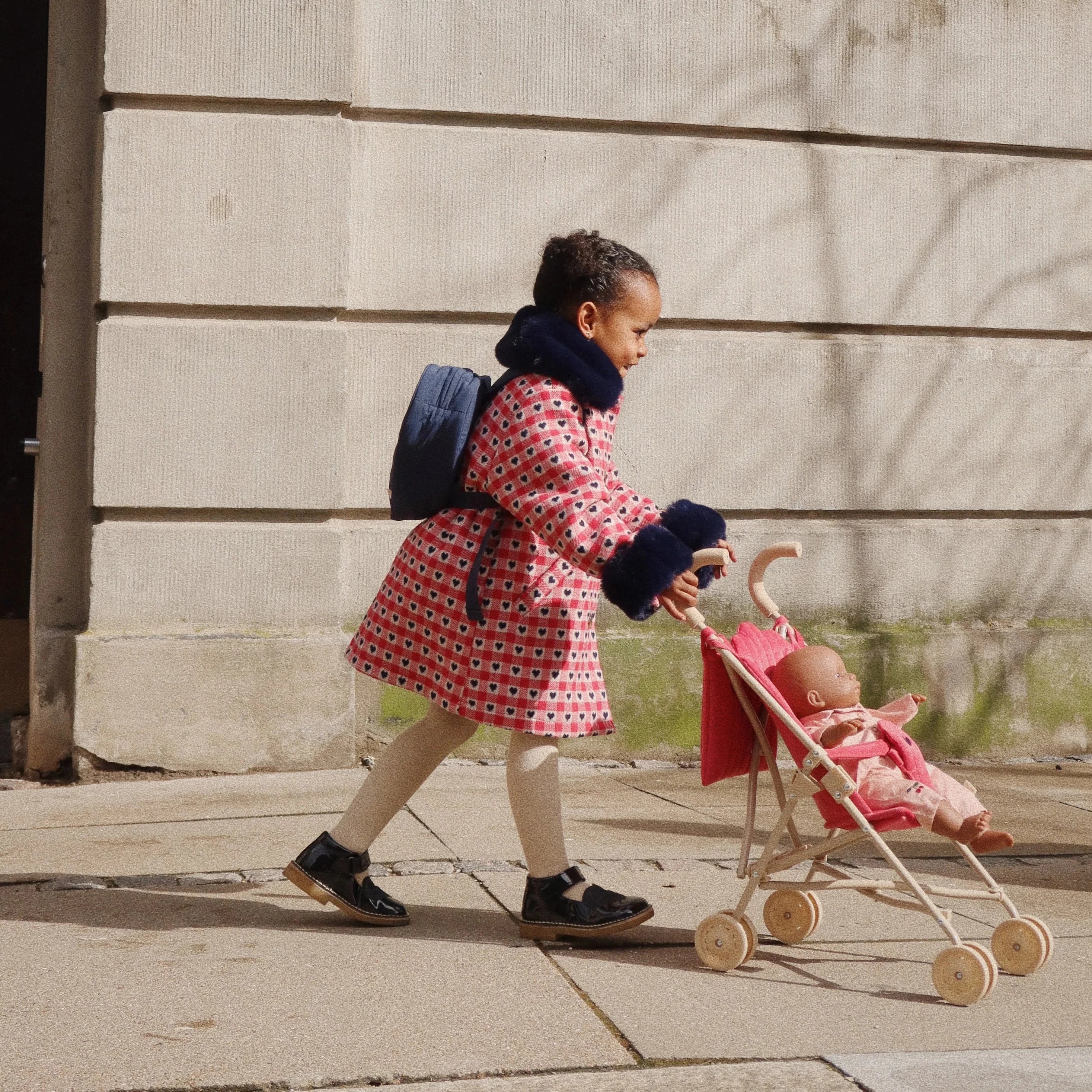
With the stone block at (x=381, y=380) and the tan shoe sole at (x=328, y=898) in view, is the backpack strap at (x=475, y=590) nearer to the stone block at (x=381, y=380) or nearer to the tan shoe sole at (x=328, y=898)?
the tan shoe sole at (x=328, y=898)

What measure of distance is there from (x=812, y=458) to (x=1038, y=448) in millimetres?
→ 1086

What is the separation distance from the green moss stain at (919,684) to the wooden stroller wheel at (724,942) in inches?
108

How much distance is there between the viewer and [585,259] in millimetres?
3473

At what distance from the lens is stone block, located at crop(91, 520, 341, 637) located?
18.2 feet

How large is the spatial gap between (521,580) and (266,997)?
111 cm

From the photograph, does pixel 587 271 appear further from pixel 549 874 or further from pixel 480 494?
pixel 549 874

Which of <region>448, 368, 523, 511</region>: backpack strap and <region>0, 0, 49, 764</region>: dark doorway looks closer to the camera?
<region>448, 368, 523, 511</region>: backpack strap

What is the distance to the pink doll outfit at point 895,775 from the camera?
3.10 metres

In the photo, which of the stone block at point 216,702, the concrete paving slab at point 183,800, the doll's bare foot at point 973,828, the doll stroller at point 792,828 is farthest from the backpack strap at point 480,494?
the stone block at point 216,702

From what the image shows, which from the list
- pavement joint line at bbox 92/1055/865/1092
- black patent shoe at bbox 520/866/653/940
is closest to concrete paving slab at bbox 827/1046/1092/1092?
pavement joint line at bbox 92/1055/865/1092

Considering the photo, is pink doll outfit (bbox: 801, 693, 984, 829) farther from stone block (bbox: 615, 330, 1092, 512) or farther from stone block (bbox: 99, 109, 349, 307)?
stone block (bbox: 99, 109, 349, 307)

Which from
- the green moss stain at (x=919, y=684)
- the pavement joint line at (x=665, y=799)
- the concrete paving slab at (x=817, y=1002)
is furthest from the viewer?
the green moss stain at (x=919, y=684)

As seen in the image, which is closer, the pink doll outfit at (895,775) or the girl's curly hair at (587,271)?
the pink doll outfit at (895,775)

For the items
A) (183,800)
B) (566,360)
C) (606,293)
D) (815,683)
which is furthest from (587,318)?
(183,800)
